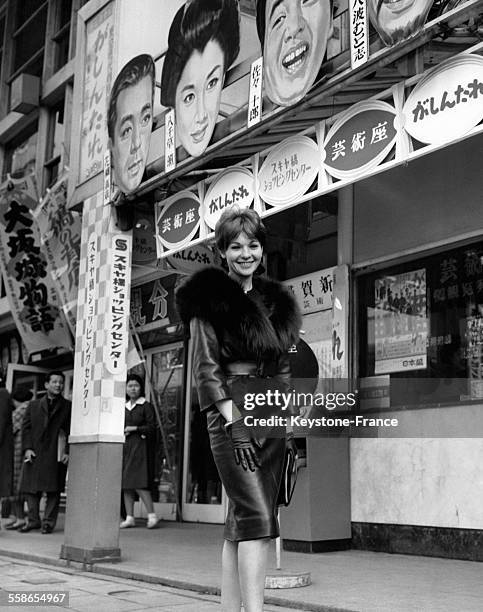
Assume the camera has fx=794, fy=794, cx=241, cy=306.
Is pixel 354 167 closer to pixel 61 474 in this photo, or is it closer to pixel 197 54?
pixel 197 54

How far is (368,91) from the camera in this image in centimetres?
541

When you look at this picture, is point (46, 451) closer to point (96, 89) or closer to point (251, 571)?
point (96, 89)

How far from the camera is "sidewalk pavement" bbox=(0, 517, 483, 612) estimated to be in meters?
4.76

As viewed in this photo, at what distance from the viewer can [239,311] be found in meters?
3.52

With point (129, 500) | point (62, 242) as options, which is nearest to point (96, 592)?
point (129, 500)

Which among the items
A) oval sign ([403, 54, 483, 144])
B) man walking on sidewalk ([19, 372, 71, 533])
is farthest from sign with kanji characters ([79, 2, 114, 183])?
oval sign ([403, 54, 483, 144])

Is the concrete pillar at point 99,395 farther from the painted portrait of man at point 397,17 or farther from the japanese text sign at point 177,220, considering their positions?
the painted portrait of man at point 397,17

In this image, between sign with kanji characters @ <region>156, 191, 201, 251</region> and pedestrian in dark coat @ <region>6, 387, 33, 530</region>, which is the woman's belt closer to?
sign with kanji characters @ <region>156, 191, 201, 251</region>

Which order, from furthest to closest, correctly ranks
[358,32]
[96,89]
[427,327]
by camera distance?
1. [96,89]
2. [427,327]
3. [358,32]

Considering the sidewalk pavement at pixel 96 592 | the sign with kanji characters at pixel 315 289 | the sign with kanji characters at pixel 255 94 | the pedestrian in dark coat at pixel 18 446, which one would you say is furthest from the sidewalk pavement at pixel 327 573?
the sign with kanji characters at pixel 255 94

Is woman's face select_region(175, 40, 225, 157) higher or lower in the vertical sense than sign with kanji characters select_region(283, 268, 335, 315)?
higher

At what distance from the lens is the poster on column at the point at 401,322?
24.4 ft

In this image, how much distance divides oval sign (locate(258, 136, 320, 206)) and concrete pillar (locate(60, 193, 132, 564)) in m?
1.83

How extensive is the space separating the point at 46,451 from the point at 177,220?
175 inches
